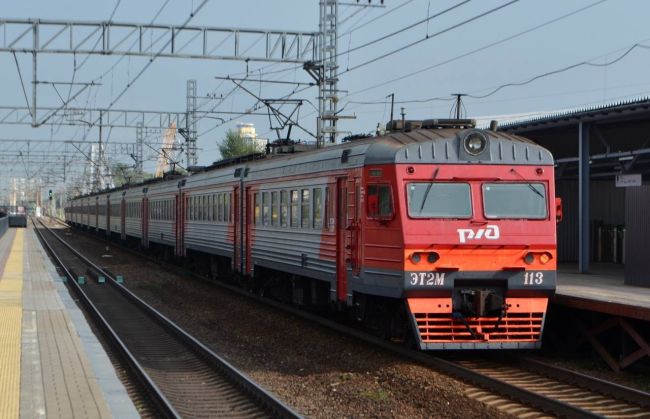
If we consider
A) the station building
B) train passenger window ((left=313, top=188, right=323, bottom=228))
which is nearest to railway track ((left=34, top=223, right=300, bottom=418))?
train passenger window ((left=313, top=188, right=323, bottom=228))

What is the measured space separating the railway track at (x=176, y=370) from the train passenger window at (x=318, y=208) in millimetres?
2627

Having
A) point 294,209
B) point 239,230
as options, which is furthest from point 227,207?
point 294,209

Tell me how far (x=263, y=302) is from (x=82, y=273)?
11717mm

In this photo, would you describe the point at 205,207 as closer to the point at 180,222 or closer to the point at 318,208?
the point at 180,222

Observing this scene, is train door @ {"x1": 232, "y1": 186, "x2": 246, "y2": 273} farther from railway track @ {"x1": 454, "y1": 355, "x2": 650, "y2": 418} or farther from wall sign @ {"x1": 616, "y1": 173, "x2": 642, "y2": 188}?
railway track @ {"x1": 454, "y1": 355, "x2": 650, "y2": 418}

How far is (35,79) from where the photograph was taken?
24.4 metres

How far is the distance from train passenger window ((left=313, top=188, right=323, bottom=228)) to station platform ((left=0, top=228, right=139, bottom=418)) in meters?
3.79

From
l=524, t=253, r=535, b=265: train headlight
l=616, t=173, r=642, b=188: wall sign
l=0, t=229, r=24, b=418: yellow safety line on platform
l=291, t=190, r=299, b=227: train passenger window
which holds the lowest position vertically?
l=0, t=229, r=24, b=418: yellow safety line on platform

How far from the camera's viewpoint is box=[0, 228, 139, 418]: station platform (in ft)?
25.9

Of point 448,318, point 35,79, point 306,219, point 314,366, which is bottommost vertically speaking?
point 314,366

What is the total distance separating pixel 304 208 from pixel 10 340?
16.4ft

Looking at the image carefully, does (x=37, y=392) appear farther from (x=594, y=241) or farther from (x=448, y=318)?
(x=594, y=241)

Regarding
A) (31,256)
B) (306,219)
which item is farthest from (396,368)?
(31,256)

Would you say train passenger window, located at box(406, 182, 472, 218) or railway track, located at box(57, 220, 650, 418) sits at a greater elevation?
train passenger window, located at box(406, 182, 472, 218)
